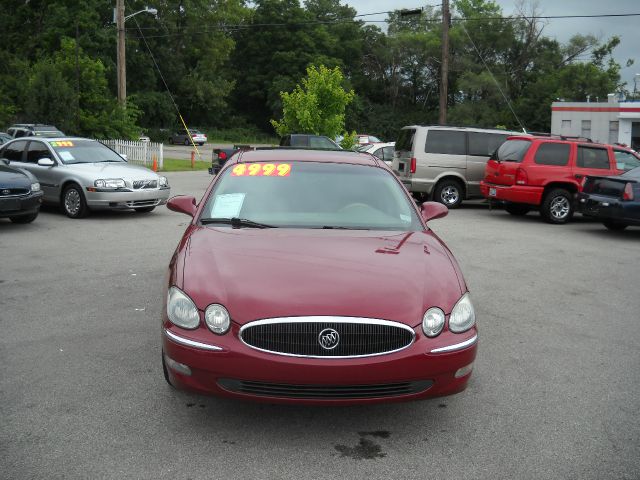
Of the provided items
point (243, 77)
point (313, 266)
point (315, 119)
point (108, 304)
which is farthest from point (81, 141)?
point (243, 77)

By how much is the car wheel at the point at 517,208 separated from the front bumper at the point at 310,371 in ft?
43.4

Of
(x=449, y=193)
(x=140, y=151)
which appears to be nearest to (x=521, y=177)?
(x=449, y=193)

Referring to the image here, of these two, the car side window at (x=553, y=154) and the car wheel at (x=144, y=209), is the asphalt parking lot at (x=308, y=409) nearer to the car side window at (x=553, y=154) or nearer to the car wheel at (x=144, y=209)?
the car wheel at (x=144, y=209)

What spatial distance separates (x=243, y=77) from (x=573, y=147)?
77.4m

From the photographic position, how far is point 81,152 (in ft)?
49.7

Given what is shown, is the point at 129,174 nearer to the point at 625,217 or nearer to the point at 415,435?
the point at 625,217

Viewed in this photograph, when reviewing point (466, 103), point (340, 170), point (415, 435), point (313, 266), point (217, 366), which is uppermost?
point (466, 103)

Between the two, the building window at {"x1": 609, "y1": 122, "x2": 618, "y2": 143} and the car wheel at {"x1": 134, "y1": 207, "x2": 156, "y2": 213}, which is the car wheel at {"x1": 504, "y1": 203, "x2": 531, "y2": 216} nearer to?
the car wheel at {"x1": 134, "y1": 207, "x2": 156, "y2": 213}

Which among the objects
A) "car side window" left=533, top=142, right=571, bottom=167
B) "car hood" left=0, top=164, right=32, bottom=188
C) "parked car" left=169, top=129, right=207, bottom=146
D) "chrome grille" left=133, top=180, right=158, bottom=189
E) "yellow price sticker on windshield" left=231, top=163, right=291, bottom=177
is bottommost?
"chrome grille" left=133, top=180, right=158, bottom=189

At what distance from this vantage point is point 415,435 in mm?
4199

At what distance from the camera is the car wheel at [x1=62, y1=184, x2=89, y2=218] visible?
14070 mm

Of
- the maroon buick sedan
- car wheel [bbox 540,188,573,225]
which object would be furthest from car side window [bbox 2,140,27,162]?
the maroon buick sedan

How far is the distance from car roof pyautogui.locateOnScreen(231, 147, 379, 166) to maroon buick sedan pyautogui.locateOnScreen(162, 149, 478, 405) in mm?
1222

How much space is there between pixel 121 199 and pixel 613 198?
934 centimetres
